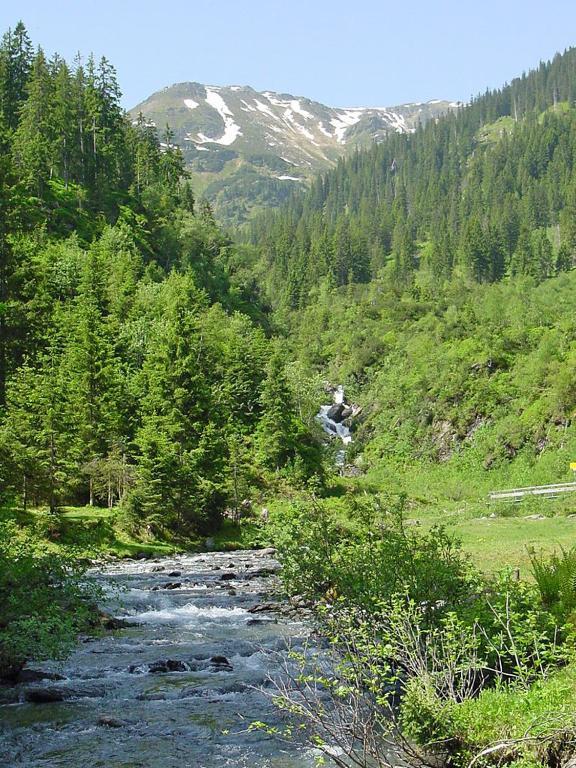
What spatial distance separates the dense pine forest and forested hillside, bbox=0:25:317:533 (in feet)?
0.84

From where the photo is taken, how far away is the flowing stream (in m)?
12.9

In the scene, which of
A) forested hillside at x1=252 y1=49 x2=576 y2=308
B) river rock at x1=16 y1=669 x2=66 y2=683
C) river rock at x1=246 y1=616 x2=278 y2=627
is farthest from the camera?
forested hillside at x1=252 y1=49 x2=576 y2=308

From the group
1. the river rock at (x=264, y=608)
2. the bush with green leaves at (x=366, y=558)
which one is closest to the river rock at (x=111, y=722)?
the bush with green leaves at (x=366, y=558)

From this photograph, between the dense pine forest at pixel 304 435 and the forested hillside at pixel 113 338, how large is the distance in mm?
257

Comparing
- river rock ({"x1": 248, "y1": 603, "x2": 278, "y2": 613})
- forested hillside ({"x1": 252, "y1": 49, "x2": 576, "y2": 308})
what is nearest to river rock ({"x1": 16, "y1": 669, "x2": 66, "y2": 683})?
river rock ({"x1": 248, "y1": 603, "x2": 278, "y2": 613})

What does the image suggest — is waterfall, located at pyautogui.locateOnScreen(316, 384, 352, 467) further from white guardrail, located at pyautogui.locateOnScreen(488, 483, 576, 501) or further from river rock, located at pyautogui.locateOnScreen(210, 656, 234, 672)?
river rock, located at pyautogui.locateOnScreen(210, 656, 234, 672)

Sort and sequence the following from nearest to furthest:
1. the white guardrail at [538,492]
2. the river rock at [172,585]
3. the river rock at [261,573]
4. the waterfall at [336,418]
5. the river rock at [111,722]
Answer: the river rock at [111,722]
the river rock at [172,585]
the river rock at [261,573]
the white guardrail at [538,492]
the waterfall at [336,418]

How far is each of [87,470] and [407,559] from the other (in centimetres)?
3232

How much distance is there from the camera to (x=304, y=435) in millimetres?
61031

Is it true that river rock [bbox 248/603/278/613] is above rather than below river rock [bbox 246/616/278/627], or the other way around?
below

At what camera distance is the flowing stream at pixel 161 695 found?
1294cm

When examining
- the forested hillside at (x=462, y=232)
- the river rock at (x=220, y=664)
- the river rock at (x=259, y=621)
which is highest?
the forested hillside at (x=462, y=232)

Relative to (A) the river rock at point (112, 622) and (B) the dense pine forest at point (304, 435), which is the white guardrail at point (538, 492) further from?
(A) the river rock at point (112, 622)

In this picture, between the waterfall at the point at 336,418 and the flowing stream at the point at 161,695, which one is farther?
the waterfall at the point at 336,418
